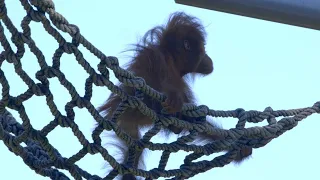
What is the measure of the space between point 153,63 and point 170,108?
77 centimetres

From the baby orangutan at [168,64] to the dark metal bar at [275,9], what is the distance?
1.92ft

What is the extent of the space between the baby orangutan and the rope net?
264 millimetres

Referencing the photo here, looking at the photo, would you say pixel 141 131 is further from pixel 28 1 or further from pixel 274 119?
pixel 28 1

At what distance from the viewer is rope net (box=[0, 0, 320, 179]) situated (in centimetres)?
167

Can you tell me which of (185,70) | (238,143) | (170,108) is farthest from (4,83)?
(185,70)

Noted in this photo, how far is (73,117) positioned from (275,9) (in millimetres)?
644

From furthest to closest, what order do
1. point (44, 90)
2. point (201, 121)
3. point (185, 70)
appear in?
point (185, 70) < point (201, 121) < point (44, 90)

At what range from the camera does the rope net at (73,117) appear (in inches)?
65.7

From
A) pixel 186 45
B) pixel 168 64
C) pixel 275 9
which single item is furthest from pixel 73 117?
pixel 186 45

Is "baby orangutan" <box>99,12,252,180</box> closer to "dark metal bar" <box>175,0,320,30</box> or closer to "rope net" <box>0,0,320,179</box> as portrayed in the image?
"rope net" <box>0,0,320,179</box>

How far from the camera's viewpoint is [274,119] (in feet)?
7.22

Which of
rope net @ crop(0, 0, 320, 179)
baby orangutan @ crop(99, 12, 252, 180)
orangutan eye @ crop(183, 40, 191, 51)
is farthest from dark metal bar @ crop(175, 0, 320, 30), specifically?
orangutan eye @ crop(183, 40, 191, 51)

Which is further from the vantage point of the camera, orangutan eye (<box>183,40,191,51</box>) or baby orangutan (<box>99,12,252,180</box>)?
orangutan eye (<box>183,40,191,51</box>)

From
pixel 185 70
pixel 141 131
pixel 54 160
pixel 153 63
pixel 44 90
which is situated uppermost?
pixel 185 70
